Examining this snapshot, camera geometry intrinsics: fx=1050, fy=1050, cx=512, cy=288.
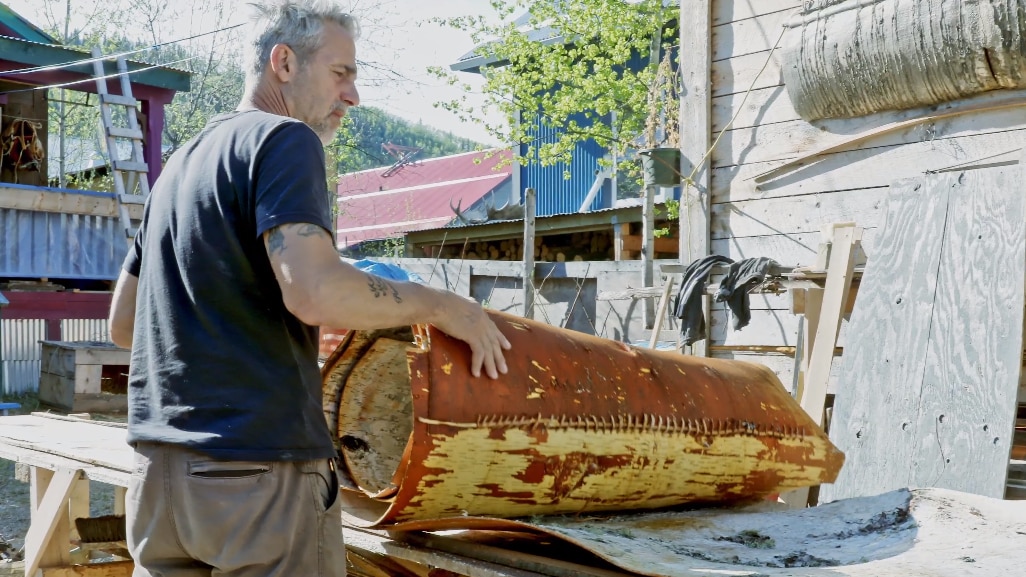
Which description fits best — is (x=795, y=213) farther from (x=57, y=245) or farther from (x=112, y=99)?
(x=57, y=245)

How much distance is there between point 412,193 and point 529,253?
2078 centimetres

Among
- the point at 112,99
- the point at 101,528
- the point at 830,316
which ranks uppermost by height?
the point at 112,99

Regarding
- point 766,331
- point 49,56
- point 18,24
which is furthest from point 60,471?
point 18,24

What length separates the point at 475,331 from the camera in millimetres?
2461

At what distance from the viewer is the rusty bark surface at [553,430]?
2443 mm

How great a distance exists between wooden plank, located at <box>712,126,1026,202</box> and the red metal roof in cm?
2077

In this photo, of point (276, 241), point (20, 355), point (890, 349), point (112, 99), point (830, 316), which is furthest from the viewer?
point (20, 355)

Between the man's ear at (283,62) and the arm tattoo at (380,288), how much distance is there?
528mm

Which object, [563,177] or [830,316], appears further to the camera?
[563,177]

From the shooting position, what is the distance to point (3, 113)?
1688 centimetres

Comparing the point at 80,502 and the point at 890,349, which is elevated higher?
the point at 890,349

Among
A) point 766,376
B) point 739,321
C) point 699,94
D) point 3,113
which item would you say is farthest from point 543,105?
point 766,376

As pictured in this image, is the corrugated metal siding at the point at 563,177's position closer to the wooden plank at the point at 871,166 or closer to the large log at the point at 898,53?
the wooden plank at the point at 871,166

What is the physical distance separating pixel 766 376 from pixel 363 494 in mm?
1350
